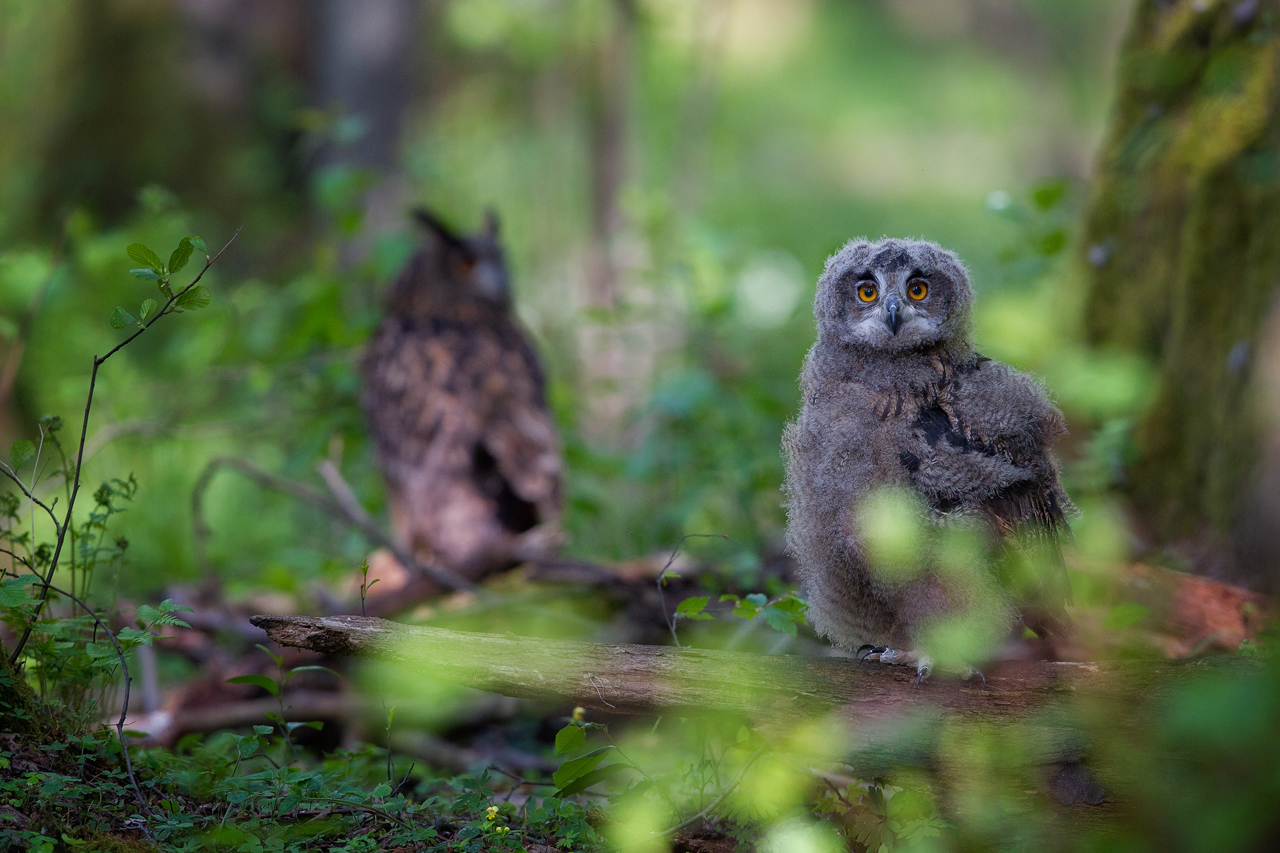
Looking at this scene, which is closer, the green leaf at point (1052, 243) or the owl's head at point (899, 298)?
the owl's head at point (899, 298)

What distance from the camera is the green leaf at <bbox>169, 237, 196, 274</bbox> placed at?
211cm

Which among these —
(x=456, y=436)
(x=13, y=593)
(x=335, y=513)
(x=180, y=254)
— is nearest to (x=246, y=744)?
(x=13, y=593)

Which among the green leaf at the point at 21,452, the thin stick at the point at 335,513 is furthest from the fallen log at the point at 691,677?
the thin stick at the point at 335,513

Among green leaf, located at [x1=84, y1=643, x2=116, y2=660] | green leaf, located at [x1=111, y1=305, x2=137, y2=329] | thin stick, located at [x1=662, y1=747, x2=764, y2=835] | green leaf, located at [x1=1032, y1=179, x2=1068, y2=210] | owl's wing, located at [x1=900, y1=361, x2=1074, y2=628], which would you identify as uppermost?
green leaf, located at [x1=1032, y1=179, x2=1068, y2=210]

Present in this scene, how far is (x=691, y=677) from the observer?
7.13 feet

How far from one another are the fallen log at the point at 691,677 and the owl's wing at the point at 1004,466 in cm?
25

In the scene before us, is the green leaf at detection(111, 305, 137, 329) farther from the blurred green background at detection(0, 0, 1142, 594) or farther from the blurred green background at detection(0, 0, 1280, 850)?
the blurred green background at detection(0, 0, 1142, 594)

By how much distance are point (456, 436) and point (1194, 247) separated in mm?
3369

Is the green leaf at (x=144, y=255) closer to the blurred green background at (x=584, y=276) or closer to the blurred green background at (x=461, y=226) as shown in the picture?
the blurred green background at (x=584, y=276)

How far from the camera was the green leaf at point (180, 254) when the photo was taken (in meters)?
2.11

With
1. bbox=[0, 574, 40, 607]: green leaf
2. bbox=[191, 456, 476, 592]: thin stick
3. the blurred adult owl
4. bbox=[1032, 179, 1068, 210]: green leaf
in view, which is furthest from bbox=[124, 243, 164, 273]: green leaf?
bbox=[1032, 179, 1068, 210]: green leaf

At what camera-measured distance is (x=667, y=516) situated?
4898mm

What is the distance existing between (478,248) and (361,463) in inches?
57.1

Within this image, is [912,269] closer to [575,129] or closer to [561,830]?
[561,830]
